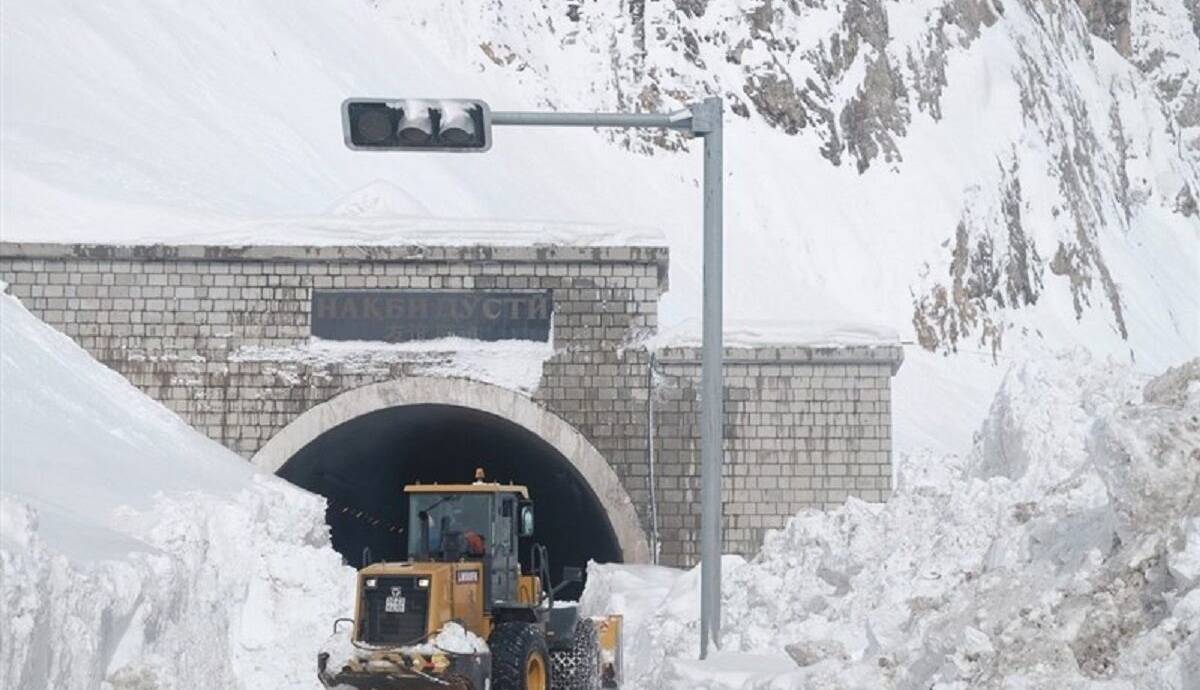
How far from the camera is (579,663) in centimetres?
1767

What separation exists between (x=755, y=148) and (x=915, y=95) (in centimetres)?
726

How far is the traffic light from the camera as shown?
42.3 feet

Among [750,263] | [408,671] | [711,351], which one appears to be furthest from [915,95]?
[711,351]

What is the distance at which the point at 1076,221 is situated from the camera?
2469 inches

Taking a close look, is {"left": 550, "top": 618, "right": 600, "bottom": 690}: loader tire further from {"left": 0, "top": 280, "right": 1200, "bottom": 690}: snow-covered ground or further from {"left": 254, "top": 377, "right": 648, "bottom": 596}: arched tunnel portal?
{"left": 254, "top": 377, "right": 648, "bottom": 596}: arched tunnel portal

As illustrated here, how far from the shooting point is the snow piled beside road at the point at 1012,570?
8.18 m

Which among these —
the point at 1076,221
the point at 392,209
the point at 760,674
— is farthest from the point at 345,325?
the point at 1076,221

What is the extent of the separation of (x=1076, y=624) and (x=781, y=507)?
1830 centimetres

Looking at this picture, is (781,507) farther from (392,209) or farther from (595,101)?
(595,101)

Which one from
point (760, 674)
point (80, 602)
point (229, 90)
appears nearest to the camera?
point (760, 674)

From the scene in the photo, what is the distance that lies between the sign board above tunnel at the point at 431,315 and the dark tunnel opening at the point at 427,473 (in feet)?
3.74

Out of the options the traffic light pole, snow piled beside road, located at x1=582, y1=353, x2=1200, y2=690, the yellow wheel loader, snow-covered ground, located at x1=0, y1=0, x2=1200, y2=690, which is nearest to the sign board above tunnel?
snow-covered ground, located at x1=0, y1=0, x2=1200, y2=690

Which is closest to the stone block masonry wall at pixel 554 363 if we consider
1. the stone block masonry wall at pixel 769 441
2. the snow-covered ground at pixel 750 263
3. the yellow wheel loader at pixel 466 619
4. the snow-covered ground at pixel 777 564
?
the stone block masonry wall at pixel 769 441

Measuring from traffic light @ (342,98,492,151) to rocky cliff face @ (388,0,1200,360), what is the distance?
39.9 metres
